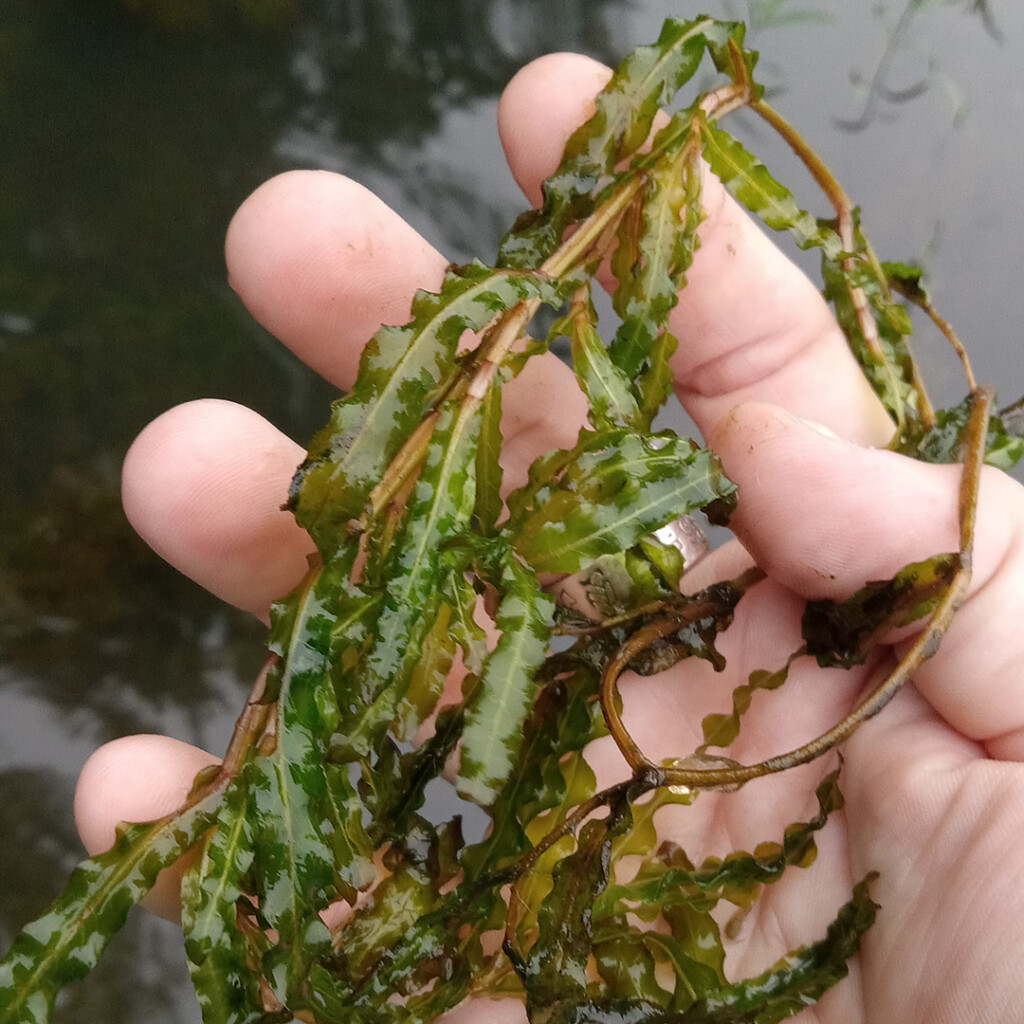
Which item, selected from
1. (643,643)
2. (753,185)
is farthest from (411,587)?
(753,185)

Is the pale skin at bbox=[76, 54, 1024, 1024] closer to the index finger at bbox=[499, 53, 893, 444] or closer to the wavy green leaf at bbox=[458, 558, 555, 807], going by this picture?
the index finger at bbox=[499, 53, 893, 444]

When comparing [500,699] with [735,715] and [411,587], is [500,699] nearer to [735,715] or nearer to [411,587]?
[411,587]

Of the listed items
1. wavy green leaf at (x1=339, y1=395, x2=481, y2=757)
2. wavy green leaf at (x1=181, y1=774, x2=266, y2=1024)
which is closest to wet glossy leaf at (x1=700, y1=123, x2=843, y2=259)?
wavy green leaf at (x1=339, y1=395, x2=481, y2=757)

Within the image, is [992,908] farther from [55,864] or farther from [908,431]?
[55,864]

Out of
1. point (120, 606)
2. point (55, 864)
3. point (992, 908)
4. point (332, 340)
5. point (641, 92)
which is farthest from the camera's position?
point (120, 606)

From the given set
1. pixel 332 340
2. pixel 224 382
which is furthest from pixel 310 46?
pixel 332 340
